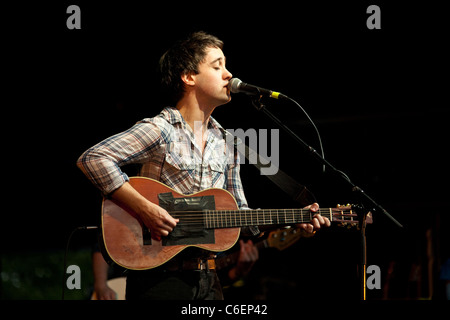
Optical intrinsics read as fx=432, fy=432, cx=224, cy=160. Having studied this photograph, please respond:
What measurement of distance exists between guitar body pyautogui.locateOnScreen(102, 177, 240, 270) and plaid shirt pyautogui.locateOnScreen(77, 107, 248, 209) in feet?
0.31

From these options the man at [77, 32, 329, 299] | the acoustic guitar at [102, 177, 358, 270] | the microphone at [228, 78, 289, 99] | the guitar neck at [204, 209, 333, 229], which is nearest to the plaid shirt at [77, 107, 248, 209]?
the man at [77, 32, 329, 299]

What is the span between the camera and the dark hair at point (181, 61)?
266cm

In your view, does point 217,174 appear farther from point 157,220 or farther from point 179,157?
point 157,220

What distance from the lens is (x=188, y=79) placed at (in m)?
2.65

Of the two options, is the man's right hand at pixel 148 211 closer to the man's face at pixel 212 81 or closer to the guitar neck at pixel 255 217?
the guitar neck at pixel 255 217

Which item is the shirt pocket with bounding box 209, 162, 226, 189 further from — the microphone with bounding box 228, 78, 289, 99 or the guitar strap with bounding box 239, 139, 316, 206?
the microphone with bounding box 228, 78, 289, 99

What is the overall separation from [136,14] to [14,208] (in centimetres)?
226

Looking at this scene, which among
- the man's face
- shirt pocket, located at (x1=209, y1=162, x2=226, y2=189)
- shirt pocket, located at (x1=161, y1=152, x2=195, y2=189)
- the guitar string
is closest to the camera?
the guitar string

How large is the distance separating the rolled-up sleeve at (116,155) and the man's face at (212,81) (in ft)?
1.35

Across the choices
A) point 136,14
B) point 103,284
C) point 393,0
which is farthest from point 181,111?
point 393,0

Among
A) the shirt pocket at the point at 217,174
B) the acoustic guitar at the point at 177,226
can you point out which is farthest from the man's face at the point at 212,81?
the acoustic guitar at the point at 177,226

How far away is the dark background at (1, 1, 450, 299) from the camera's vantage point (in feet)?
13.2

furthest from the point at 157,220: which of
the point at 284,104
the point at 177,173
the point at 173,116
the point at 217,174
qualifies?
the point at 284,104

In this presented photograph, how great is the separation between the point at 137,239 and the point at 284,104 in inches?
124
